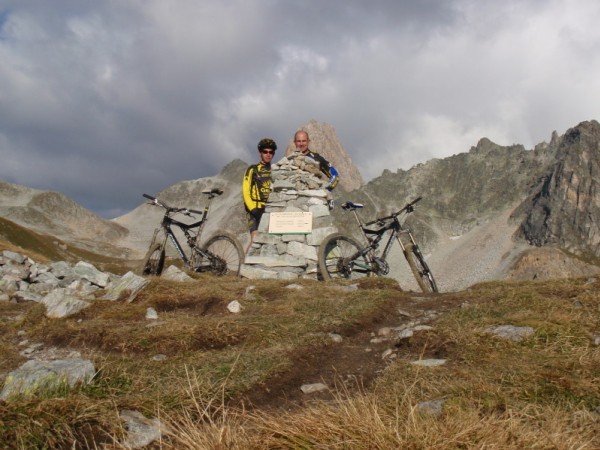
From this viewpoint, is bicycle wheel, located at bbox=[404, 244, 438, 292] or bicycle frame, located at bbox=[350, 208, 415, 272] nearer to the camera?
bicycle wheel, located at bbox=[404, 244, 438, 292]

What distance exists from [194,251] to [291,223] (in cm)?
329

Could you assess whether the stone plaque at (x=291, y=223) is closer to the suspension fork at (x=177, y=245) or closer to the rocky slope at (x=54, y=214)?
the suspension fork at (x=177, y=245)

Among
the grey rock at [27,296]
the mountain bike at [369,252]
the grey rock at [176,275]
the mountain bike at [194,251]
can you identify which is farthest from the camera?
the mountain bike at [194,251]

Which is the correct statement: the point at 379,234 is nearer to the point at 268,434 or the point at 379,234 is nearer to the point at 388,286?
the point at 388,286

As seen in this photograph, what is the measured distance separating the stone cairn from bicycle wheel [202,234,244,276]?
1.40ft

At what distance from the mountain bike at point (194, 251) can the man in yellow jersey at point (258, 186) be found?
1234 mm

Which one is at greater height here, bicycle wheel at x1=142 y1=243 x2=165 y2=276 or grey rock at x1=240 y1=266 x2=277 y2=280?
bicycle wheel at x1=142 y1=243 x2=165 y2=276

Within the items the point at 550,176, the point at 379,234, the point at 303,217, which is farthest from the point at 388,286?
the point at 550,176

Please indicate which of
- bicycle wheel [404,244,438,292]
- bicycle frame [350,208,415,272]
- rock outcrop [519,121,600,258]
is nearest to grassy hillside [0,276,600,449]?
bicycle wheel [404,244,438,292]

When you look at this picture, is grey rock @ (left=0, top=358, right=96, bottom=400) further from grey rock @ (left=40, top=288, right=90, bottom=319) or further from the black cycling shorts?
the black cycling shorts

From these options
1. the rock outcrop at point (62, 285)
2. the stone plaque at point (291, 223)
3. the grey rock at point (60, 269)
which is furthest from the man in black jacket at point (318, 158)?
the grey rock at point (60, 269)

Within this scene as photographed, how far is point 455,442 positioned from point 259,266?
39.4 feet

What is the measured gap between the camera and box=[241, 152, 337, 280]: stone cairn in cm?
1455

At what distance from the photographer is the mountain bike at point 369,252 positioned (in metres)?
13.9
